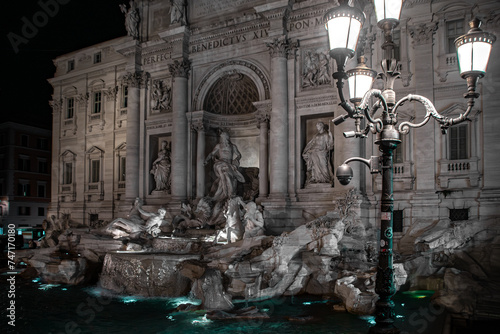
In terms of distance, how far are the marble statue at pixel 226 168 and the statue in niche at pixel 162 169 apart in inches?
124

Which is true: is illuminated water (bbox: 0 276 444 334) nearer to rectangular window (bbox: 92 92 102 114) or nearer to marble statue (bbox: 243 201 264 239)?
marble statue (bbox: 243 201 264 239)

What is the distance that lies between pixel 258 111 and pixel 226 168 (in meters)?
3.02

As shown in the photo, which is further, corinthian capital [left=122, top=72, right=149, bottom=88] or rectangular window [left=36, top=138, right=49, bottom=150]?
rectangular window [left=36, top=138, right=49, bottom=150]

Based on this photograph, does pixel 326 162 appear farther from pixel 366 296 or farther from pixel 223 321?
pixel 223 321

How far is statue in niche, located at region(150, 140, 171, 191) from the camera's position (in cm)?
2289

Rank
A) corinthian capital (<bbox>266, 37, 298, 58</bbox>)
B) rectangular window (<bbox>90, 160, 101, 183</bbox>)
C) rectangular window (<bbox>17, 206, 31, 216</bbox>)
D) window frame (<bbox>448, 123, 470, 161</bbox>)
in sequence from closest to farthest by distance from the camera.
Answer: window frame (<bbox>448, 123, 470, 161</bbox>) < corinthian capital (<bbox>266, 37, 298, 58</bbox>) < rectangular window (<bbox>90, 160, 101, 183</bbox>) < rectangular window (<bbox>17, 206, 31, 216</bbox>)

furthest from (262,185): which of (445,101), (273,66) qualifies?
(445,101)

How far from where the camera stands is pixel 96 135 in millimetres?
26453

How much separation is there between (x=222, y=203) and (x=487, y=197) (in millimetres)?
10655

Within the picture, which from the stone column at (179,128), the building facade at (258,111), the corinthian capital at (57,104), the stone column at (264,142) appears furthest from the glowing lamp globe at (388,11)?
the corinthian capital at (57,104)

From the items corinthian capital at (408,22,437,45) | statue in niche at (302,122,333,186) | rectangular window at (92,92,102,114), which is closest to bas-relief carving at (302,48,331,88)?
statue in niche at (302,122,333,186)

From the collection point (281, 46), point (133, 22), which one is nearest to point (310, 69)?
point (281, 46)

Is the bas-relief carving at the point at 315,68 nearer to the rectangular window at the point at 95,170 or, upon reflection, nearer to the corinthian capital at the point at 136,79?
the corinthian capital at the point at 136,79

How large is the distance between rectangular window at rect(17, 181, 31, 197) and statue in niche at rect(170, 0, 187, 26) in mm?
24882
